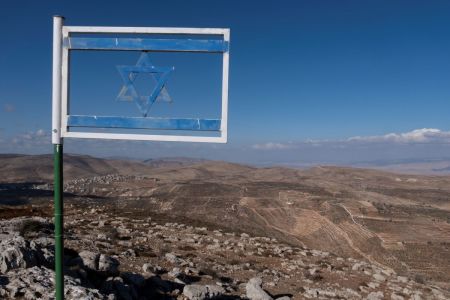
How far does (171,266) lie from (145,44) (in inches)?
420

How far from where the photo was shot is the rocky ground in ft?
25.3

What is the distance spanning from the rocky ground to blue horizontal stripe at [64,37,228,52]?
168 inches

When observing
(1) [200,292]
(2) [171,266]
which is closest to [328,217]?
(2) [171,266]

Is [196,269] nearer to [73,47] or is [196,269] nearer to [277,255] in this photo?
[277,255]

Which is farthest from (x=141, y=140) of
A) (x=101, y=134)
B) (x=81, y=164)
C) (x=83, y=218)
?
(x=81, y=164)

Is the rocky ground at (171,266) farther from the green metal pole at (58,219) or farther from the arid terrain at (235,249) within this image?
the green metal pole at (58,219)

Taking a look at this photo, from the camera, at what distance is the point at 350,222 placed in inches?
1651

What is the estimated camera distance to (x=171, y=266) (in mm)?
13609

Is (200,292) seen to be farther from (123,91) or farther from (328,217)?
(328,217)

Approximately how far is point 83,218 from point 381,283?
49.6ft

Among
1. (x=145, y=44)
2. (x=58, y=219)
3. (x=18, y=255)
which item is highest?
(x=145, y=44)

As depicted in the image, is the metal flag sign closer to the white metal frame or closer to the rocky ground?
the white metal frame

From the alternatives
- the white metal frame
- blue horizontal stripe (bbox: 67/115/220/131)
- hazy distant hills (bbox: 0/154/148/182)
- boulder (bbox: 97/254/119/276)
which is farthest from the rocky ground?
Result: hazy distant hills (bbox: 0/154/148/182)

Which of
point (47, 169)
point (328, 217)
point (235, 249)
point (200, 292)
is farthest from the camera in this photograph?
point (47, 169)
